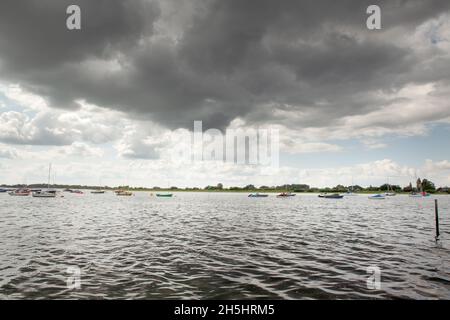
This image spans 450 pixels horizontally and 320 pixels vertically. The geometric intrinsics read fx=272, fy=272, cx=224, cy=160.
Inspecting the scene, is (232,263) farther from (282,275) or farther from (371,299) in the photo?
(371,299)

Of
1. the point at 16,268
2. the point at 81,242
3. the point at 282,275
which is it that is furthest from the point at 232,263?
the point at 81,242

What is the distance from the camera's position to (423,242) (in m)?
29.6

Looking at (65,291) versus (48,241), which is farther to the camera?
(48,241)

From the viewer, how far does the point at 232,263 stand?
66.4 feet

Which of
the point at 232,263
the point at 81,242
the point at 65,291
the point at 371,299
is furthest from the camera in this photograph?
the point at 81,242

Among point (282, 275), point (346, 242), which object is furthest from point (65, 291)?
point (346, 242)

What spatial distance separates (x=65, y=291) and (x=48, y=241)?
17.2 meters

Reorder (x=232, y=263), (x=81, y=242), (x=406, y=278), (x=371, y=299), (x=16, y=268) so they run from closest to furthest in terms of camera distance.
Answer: (x=371, y=299)
(x=406, y=278)
(x=16, y=268)
(x=232, y=263)
(x=81, y=242)

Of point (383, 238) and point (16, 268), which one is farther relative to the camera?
point (383, 238)

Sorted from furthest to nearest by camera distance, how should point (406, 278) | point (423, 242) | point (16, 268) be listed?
point (423, 242) → point (16, 268) → point (406, 278)

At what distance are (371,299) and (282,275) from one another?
5333 millimetres
